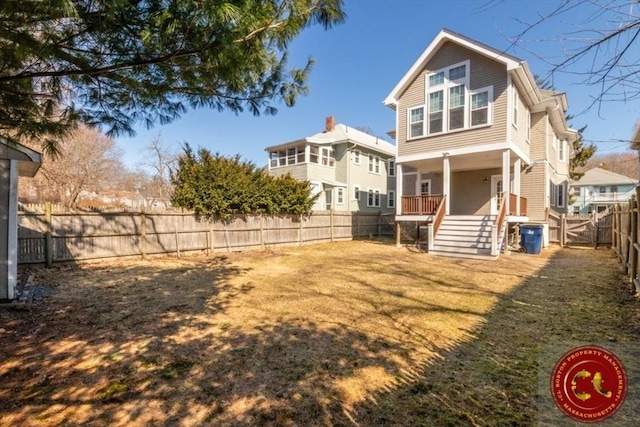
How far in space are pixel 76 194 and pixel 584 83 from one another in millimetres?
29983

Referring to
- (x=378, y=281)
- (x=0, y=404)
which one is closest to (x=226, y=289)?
(x=378, y=281)

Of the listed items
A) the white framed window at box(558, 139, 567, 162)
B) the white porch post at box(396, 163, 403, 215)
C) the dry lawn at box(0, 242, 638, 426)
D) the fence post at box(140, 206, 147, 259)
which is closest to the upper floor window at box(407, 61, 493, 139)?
the white porch post at box(396, 163, 403, 215)

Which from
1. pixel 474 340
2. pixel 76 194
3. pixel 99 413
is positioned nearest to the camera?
pixel 99 413

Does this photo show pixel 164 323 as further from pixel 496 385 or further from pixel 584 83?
pixel 584 83

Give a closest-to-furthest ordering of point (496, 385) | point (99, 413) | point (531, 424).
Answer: point (531, 424) < point (99, 413) < point (496, 385)

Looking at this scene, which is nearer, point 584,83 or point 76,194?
point 584,83

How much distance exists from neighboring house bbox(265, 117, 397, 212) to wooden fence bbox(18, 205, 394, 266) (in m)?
6.08

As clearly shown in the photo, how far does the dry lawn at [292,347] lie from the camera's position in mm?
2723

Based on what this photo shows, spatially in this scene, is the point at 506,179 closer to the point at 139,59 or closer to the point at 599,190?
the point at 139,59

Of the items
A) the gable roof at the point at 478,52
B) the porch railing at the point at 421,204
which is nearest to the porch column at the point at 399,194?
the porch railing at the point at 421,204

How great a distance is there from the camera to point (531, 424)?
247cm

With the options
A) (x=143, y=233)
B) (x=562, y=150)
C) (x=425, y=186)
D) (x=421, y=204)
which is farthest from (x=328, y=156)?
(x=143, y=233)

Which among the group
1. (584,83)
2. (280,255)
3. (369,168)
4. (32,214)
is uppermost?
A: (369,168)

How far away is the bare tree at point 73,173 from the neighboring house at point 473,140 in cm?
2166
